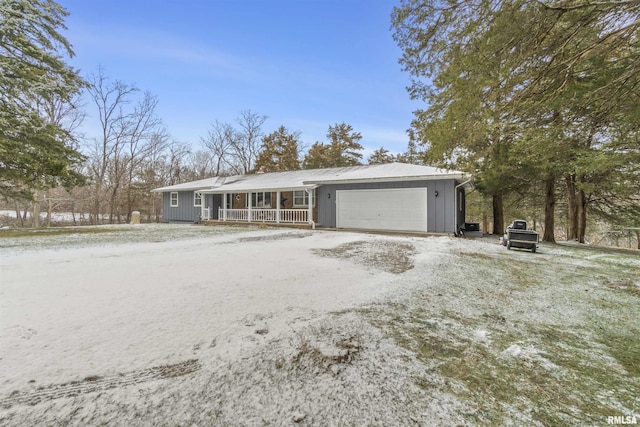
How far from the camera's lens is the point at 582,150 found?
8.26m

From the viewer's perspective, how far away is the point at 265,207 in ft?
55.1

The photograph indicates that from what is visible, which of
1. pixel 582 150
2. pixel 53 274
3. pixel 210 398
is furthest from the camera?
pixel 582 150

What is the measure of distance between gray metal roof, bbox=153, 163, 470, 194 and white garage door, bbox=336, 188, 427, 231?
0.69 m

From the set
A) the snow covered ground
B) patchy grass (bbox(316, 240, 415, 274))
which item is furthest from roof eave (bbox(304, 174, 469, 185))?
the snow covered ground

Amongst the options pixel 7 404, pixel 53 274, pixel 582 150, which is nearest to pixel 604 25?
pixel 582 150

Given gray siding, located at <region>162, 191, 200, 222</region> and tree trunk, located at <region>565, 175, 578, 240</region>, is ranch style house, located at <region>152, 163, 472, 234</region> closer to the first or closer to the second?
gray siding, located at <region>162, 191, 200, 222</region>

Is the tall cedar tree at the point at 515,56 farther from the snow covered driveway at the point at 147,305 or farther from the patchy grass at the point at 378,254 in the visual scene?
the snow covered driveway at the point at 147,305

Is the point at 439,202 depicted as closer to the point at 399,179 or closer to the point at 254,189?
the point at 399,179

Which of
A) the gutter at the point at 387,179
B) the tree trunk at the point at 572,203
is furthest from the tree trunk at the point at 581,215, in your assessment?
the gutter at the point at 387,179

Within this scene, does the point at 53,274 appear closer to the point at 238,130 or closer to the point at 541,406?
the point at 541,406

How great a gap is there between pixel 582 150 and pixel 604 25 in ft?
18.9

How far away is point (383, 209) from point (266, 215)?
266 inches

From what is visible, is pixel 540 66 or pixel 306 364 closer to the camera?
pixel 306 364

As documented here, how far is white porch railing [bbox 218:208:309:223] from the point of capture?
14.9 metres
